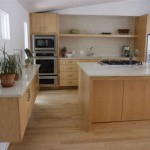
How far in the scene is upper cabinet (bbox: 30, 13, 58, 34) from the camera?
491cm

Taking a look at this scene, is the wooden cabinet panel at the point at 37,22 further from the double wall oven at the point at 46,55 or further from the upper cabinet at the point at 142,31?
the upper cabinet at the point at 142,31

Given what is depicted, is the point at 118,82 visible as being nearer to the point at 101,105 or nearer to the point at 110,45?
the point at 101,105

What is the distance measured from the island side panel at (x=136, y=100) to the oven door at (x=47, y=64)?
2562mm

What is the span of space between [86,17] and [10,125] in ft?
14.8

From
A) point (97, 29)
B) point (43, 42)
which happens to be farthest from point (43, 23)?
point (97, 29)

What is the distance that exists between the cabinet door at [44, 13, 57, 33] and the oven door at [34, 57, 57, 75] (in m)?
0.79

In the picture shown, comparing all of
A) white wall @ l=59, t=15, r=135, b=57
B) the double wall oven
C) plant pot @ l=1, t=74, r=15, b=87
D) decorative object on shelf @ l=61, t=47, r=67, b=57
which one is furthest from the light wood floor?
white wall @ l=59, t=15, r=135, b=57

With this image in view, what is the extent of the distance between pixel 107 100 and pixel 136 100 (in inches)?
20.9

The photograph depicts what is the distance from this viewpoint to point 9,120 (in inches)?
70.7

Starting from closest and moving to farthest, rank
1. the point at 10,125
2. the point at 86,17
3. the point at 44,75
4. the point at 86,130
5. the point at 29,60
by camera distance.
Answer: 1. the point at 10,125
2. the point at 86,130
3. the point at 29,60
4. the point at 44,75
5. the point at 86,17

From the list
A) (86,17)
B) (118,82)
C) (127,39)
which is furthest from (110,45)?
(118,82)

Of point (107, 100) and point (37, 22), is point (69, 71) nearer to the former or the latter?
point (37, 22)

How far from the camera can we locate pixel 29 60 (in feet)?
11.8

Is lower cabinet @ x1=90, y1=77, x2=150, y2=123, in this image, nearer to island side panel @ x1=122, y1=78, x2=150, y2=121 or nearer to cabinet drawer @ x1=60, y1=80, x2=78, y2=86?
island side panel @ x1=122, y1=78, x2=150, y2=121
